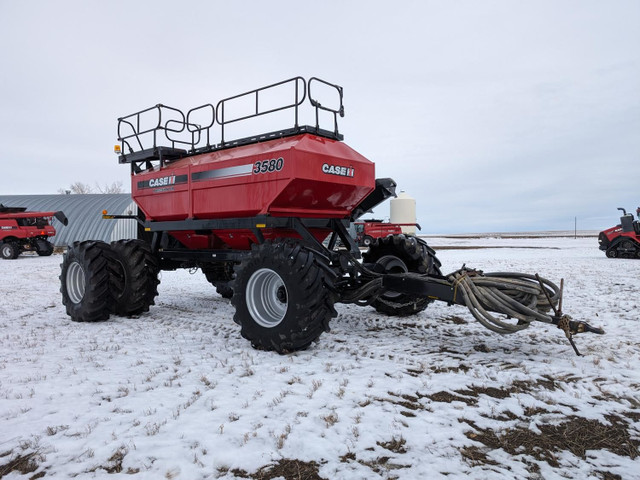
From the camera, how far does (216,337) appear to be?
5.71 metres

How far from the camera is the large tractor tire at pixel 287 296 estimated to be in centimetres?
477

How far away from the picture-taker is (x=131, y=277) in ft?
22.7

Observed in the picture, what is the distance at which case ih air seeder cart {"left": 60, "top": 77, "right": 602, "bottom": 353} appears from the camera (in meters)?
4.79

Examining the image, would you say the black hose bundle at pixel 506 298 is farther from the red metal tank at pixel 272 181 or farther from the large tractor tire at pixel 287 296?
the red metal tank at pixel 272 181

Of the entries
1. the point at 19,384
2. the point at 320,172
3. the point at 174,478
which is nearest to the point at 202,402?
the point at 174,478

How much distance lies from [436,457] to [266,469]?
101cm

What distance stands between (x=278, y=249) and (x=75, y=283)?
416 cm

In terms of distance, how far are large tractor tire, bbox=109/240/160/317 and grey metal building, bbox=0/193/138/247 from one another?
22.1 m

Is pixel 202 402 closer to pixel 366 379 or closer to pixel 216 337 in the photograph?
pixel 366 379

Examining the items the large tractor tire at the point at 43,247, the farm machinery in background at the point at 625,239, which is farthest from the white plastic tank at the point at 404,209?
the large tractor tire at the point at 43,247

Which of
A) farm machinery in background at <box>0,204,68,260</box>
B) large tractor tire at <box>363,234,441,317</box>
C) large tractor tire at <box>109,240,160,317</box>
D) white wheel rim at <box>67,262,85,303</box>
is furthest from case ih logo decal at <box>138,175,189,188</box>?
farm machinery in background at <box>0,204,68,260</box>

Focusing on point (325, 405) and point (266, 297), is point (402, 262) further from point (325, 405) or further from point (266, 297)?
point (325, 405)

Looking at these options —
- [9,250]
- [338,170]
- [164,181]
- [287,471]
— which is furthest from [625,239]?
[9,250]

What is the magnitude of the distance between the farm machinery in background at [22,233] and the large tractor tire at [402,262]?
19.6 metres
